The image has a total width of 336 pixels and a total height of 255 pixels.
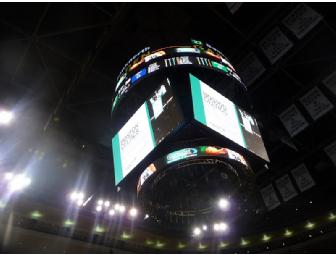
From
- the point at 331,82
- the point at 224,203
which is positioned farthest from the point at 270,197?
the point at 224,203

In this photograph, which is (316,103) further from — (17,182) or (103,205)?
(17,182)

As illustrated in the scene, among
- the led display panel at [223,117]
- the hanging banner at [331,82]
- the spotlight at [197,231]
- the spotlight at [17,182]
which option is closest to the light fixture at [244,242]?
the spotlight at [197,231]

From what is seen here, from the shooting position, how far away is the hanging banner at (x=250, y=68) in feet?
29.1

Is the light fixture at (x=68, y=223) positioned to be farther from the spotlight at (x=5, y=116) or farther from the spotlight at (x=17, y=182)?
the spotlight at (x=5, y=116)

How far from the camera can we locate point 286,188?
11047 millimetres

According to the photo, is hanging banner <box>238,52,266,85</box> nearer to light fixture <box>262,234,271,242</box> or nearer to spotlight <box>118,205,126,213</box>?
spotlight <box>118,205,126,213</box>

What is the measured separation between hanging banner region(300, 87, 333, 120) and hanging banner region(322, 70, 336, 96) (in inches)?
12.2

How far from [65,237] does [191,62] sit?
1080cm

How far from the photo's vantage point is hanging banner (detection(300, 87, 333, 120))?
28.5ft

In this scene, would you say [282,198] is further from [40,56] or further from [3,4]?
[3,4]

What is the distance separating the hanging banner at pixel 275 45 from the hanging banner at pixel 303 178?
4483mm

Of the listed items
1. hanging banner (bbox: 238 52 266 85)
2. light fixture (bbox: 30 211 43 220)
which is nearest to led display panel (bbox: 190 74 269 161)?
hanging banner (bbox: 238 52 266 85)

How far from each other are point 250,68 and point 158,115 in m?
4.09

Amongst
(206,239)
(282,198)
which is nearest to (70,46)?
(282,198)
